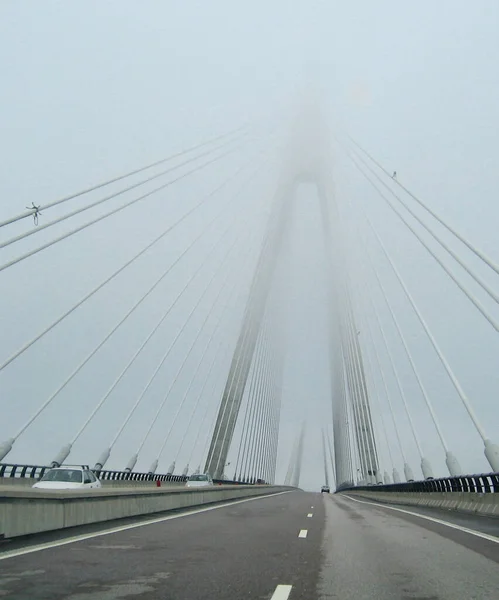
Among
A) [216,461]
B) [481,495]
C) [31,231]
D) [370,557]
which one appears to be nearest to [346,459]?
[216,461]

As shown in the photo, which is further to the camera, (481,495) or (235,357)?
(235,357)

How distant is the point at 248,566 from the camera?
30.4 ft

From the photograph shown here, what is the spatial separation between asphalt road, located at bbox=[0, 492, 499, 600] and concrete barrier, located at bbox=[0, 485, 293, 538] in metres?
0.53

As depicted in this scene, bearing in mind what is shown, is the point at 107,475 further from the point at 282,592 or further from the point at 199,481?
the point at 282,592

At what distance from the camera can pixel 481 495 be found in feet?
80.4

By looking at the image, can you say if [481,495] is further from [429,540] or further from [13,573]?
[13,573]

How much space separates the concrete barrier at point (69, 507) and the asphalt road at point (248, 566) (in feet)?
1.75

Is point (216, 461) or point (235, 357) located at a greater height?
point (235, 357)

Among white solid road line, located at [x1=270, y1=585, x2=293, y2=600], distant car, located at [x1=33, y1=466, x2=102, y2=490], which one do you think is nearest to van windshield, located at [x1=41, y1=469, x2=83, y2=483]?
distant car, located at [x1=33, y1=466, x2=102, y2=490]

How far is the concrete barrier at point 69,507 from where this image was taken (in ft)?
38.8

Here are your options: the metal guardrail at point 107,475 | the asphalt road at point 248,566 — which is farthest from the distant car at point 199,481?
the asphalt road at point 248,566

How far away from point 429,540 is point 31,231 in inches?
502

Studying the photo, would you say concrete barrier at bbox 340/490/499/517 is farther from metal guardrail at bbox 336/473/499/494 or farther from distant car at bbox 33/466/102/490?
distant car at bbox 33/466/102/490

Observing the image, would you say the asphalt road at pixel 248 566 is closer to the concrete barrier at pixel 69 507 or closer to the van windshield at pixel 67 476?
the concrete barrier at pixel 69 507
